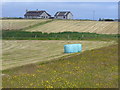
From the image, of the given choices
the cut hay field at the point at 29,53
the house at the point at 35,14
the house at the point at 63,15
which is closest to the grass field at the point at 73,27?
the cut hay field at the point at 29,53

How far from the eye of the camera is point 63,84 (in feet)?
45.0

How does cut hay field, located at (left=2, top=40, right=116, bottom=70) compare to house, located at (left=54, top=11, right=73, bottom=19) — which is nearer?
cut hay field, located at (left=2, top=40, right=116, bottom=70)

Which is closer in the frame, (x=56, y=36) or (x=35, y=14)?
(x=56, y=36)

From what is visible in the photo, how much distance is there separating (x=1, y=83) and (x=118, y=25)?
6375 centimetres

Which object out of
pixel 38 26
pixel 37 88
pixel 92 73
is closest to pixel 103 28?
pixel 38 26

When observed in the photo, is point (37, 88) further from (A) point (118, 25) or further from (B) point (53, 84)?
(A) point (118, 25)

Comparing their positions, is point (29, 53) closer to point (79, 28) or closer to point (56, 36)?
point (56, 36)

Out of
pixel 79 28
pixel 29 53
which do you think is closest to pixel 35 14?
pixel 79 28

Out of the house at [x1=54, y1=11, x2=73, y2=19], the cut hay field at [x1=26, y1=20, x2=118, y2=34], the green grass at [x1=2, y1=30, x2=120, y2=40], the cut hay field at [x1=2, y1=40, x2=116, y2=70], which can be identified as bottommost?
the cut hay field at [x1=2, y1=40, x2=116, y2=70]

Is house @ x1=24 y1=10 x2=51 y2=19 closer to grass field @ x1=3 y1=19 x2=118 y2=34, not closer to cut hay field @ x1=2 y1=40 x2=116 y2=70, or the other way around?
grass field @ x1=3 y1=19 x2=118 y2=34

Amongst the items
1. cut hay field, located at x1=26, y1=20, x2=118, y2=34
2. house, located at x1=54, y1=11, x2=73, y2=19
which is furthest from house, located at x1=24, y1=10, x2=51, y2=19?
cut hay field, located at x1=26, y1=20, x2=118, y2=34

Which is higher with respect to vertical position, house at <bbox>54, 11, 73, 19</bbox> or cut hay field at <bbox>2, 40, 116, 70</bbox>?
house at <bbox>54, 11, 73, 19</bbox>

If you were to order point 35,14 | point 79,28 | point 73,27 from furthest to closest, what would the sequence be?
point 35,14, point 73,27, point 79,28

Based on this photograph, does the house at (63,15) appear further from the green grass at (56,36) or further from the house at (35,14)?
the green grass at (56,36)
